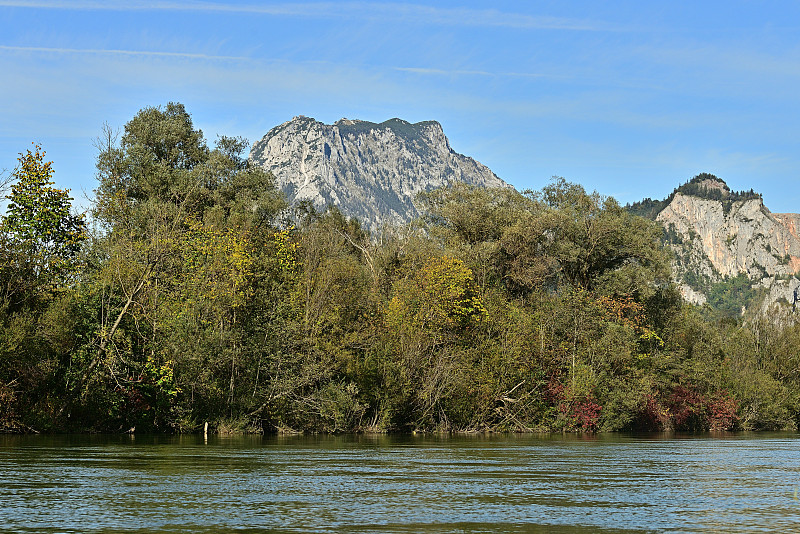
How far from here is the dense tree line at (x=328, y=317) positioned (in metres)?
45.4

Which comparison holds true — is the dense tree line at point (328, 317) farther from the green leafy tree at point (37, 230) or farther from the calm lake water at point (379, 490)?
the calm lake water at point (379, 490)

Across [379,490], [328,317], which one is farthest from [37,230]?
[379,490]

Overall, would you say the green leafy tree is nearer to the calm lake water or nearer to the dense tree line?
the dense tree line

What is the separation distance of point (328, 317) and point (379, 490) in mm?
31408

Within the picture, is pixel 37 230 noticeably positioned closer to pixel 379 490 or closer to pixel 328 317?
pixel 328 317

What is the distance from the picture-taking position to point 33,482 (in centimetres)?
2242

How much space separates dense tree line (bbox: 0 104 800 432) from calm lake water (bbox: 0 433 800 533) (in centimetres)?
889

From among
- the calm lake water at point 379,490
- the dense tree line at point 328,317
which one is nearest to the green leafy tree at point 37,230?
the dense tree line at point 328,317

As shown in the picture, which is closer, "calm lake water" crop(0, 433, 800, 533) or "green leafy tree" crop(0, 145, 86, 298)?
"calm lake water" crop(0, 433, 800, 533)

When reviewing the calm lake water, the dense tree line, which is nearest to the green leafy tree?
the dense tree line

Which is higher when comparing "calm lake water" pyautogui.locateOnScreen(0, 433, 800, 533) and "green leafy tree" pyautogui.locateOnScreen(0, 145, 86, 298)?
"green leafy tree" pyautogui.locateOnScreen(0, 145, 86, 298)

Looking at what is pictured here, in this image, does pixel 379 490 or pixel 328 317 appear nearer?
pixel 379 490

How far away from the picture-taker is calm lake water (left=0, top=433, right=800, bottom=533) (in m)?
17.0

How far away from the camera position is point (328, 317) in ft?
176
